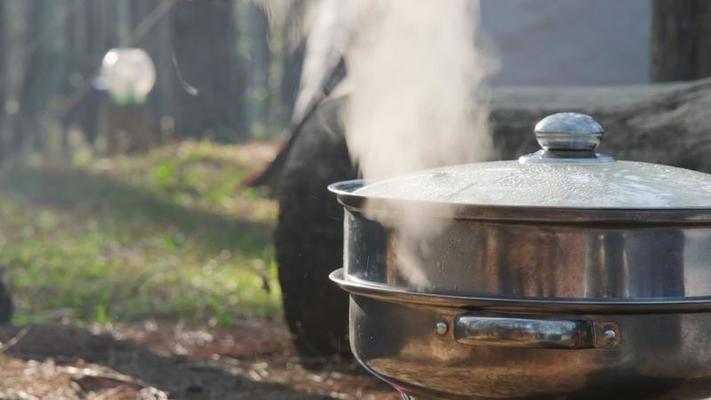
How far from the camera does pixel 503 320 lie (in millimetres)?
2371

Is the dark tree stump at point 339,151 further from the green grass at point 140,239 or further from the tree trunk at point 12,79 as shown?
the tree trunk at point 12,79

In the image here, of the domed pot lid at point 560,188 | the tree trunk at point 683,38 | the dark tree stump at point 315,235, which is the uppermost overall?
the tree trunk at point 683,38

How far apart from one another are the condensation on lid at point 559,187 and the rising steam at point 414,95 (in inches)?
37.9

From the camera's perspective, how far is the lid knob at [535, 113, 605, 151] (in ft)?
8.73

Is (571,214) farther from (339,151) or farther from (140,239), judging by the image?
(140,239)

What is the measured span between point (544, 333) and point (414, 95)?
196cm

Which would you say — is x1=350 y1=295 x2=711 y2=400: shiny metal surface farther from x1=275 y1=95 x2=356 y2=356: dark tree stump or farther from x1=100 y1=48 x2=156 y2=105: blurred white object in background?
x1=100 y1=48 x2=156 y2=105: blurred white object in background

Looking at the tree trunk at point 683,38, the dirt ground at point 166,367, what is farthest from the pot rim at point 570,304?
the tree trunk at point 683,38

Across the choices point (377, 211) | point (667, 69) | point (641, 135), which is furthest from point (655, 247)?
point (667, 69)

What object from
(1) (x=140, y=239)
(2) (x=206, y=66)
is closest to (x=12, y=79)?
(2) (x=206, y=66)

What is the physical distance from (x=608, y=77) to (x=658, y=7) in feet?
5.50

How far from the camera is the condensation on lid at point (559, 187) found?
2.40 metres

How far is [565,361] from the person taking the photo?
2.39m

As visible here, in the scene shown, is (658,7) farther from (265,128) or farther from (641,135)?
(265,128)
